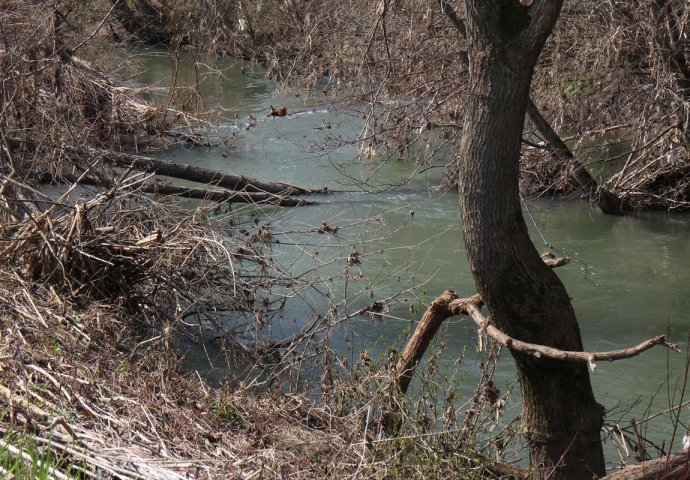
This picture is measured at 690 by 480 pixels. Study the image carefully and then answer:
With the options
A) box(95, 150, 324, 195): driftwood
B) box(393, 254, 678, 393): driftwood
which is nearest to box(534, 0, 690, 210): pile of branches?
box(95, 150, 324, 195): driftwood

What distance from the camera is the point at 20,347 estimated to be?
582 cm

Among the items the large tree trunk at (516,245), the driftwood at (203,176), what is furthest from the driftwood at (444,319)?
the driftwood at (203,176)

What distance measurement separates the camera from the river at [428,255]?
838 cm

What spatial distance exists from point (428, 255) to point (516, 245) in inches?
246

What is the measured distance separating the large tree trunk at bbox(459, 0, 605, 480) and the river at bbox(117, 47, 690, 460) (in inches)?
33.9

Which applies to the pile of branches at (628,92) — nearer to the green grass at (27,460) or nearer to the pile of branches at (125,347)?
the pile of branches at (125,347)

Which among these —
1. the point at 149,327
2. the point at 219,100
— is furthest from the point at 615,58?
the point at 219,100

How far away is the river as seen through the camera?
27.5 feet

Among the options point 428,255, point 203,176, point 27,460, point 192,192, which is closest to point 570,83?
point 428,255

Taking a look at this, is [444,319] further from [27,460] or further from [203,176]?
[203,176]

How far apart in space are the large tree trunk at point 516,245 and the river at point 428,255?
2.83 feet

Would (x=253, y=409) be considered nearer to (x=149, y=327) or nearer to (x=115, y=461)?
(x=115, y=461)

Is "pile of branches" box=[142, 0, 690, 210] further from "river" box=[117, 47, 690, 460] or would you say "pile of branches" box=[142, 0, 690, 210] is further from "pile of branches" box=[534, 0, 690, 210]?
"river" box=[117, 47, 690, 460]

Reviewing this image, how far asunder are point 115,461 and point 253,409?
1367mm
